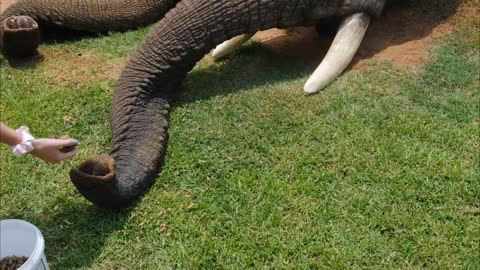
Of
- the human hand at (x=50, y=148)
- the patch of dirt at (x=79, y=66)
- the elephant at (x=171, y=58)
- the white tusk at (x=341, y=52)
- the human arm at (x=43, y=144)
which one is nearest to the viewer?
the human arm at (x=43, y=144)

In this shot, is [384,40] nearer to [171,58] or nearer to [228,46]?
[228,46]

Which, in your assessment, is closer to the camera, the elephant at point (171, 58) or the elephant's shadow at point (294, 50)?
the elephant at point (171, 58)

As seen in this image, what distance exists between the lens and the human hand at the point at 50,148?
296cm

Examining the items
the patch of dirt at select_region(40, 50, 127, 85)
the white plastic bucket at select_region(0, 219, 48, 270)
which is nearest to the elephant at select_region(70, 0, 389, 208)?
the white plastic bucket at select_region(0, 219, 48, 270)

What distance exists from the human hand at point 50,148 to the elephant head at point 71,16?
2355mm

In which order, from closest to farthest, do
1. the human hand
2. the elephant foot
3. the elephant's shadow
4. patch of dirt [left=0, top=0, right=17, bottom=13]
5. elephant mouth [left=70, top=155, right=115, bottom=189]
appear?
the human hand
elephant mouth [left=70, top=155, right=115, bottom=189]
the elephant's shadow
the elephant foot
patch of dirt [left=0, top=0, right=17, bottom=13]

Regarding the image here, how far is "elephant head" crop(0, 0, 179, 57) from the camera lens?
513cm

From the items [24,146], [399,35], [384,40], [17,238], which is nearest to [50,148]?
[24,146]

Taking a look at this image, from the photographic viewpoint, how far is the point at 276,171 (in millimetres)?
3795

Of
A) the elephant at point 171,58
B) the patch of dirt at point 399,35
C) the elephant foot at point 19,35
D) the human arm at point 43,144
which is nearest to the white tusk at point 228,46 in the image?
the patch of dirt at point 399,35

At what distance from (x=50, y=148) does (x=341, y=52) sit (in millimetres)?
2516

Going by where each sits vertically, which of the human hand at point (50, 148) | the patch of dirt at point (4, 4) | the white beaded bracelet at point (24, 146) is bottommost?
the patch of dirt at point (4, 4)

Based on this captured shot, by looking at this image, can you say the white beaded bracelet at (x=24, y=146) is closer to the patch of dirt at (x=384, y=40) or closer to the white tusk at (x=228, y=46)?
the patch of dirt at (x=384, y=40)

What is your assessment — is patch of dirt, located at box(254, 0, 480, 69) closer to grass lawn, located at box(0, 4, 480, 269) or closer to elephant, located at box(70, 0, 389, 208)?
grass lawn, located at box(0, 4, 480, 269)
